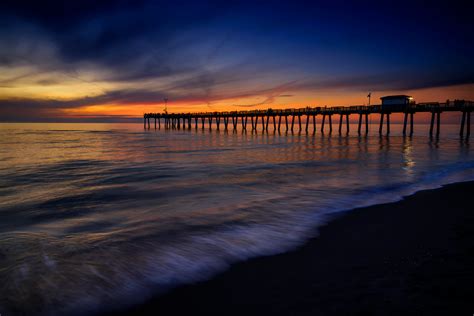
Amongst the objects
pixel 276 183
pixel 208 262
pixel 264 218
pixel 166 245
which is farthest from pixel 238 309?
pixel 276 183

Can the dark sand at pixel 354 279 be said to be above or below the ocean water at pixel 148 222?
above

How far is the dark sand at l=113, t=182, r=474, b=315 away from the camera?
2.92 m

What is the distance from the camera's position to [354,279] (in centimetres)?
344

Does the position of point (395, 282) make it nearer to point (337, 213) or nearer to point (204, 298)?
point (204, 298)

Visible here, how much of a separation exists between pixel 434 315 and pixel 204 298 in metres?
2.29

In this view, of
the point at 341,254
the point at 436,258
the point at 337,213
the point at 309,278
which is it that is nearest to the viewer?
the point at 309,278

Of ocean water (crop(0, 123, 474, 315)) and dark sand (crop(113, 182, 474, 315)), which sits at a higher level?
dark sand (crop(113, 182, 474, 315))

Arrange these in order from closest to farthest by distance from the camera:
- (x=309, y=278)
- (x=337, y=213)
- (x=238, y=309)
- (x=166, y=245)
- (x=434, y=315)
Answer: (x=434, y=315), (x=238, y=309), (x=309, y=278), (x=166, y=245), (x=337, y=213)

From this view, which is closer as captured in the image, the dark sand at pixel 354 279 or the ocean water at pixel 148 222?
the dark sand at pixel 354 279

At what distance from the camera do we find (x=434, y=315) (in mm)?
2682

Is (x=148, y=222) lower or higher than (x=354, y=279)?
lower

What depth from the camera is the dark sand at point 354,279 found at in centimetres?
292

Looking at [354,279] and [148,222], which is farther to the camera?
[148,222]

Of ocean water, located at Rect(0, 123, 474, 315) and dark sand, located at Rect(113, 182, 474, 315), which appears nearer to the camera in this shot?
dark sand, located at Rect(113, 182, 474, 315)
